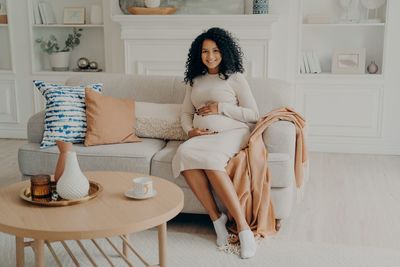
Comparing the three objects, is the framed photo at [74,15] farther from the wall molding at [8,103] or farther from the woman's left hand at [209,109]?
the woman's left hand at [209,109]

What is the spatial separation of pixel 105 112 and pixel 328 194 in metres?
1.60

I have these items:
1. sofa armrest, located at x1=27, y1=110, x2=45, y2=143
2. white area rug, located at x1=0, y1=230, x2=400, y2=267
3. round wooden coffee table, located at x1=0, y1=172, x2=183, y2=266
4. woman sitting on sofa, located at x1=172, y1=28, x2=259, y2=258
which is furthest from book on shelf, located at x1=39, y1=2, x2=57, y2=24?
round wooden coffee table, located at x1=0, y1=172, x2=183, y2=266

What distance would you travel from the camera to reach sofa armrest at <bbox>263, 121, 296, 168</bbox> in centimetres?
312

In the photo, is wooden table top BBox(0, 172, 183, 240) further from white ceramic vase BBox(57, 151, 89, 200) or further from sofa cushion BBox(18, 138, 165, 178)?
sofa cushion BBox(18, 138, 165, 178)

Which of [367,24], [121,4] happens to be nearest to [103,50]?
[121,4]

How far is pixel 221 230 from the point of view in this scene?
9.60 ft

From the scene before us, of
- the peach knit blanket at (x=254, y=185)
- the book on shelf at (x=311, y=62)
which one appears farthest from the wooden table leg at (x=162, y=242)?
the book on shelf at (x=311, y=62)

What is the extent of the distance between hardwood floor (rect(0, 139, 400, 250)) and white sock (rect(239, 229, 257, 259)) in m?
0.26

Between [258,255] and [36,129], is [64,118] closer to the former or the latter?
[36,129]

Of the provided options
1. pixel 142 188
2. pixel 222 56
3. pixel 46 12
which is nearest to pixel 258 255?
pixel 142 188

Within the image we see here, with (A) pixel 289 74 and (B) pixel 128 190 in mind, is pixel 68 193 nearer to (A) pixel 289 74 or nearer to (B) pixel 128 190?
(B) pixel 128 190

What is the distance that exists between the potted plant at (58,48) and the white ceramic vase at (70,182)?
3.44m

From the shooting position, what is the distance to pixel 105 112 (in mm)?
3389

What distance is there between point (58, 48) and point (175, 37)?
4.40 feet
